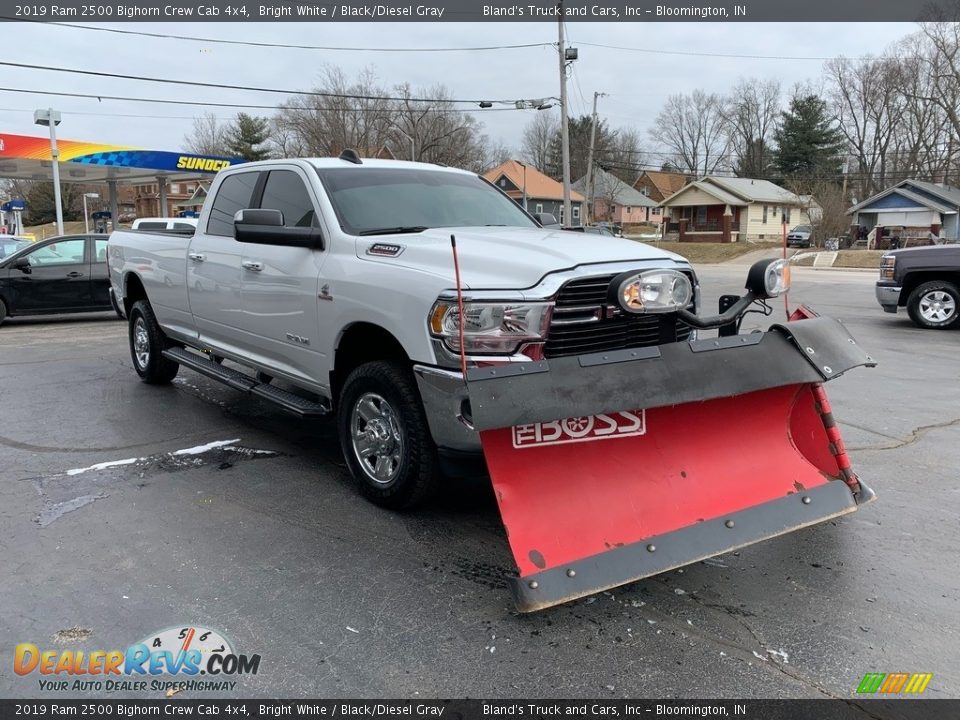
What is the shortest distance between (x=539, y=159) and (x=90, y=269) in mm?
81856

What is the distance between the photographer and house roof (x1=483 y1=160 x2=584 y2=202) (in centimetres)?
7281

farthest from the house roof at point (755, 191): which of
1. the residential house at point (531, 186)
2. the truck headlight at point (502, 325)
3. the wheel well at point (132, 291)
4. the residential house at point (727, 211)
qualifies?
the truck headlight at point (502, 325)

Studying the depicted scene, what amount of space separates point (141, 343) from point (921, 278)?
1170cm

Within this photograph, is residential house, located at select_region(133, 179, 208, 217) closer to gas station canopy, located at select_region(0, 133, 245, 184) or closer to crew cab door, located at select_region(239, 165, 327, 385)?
gas station canopy, located at select_region(0, 133, 245, 184)

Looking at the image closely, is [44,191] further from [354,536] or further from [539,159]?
[354,536]

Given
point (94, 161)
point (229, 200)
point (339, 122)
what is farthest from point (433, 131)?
point (229, 200)

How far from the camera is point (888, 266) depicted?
39.5 feet

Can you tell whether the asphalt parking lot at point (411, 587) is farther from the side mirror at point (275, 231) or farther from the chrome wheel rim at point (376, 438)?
the side mirror at point (275, 231)

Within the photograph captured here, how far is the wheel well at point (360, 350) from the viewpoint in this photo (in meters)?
4.11

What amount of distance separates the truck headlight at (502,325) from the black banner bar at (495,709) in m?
1.57

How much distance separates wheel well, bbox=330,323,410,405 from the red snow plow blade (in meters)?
1.17

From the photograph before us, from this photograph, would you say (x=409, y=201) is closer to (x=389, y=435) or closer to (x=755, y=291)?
(x=389, y=435)
